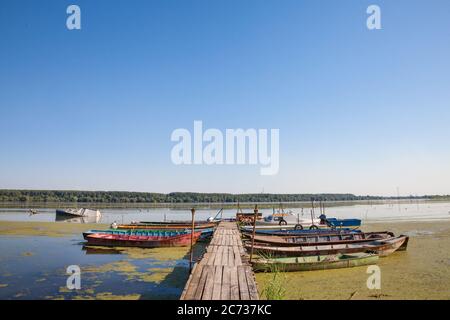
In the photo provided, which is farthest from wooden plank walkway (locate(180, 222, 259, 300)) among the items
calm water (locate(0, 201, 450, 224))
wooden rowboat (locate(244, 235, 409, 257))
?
calm water (locate(0, 201, 450, 224))

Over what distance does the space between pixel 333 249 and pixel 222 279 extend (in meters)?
12.0

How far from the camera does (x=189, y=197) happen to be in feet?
568

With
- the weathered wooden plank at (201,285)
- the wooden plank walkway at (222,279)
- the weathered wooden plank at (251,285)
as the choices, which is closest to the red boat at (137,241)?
the wooden plank walkway at (222,279)

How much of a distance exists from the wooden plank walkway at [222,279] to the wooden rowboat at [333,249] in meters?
3.67

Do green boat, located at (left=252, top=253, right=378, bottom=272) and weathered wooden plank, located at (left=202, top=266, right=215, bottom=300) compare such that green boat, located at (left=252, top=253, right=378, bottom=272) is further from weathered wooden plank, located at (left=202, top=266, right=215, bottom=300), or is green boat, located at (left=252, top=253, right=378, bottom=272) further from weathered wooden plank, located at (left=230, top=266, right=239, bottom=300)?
weathered wooden plank, located at (left=202, top=266, right=215, bottom=300)

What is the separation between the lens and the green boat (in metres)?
15.6

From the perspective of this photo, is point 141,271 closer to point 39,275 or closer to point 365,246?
point 39,275

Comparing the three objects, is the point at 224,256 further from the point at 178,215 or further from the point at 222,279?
the point at 178,215

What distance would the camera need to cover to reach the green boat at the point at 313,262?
1563cm

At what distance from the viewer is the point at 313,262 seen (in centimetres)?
1670

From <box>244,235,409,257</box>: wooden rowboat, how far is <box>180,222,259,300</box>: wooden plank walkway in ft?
12.0

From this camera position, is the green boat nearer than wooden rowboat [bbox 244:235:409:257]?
Yes
